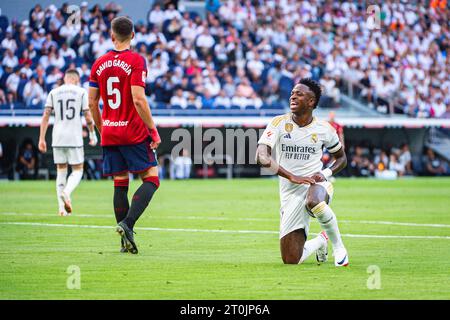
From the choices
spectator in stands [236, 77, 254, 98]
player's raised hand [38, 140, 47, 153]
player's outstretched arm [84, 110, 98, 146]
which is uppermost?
player's outstretched arm [84, 110, 98, 146]

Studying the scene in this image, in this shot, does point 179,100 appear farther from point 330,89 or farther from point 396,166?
point 396,166

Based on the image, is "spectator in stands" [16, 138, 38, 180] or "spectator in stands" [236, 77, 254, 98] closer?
"spectator in stands" [16, 138, 38, 180]

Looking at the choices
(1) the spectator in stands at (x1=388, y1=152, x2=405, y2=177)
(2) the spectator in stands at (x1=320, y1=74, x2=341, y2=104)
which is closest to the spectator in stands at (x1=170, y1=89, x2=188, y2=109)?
(2) the spectator in stands at (x1=320, y1=74, x2=341, y2=104)

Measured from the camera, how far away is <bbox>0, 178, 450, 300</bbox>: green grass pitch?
8328 millimetres

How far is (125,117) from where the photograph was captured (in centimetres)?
1123

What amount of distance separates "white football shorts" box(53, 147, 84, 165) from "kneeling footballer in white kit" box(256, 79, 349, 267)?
7.43m

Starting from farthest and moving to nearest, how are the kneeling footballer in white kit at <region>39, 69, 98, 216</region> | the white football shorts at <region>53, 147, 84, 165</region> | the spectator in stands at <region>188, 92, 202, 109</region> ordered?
the spectator in stands at <region>188, 92, 202, 109</region>
the white football shorts at <region>53, 147, 84, 165</region>
the kneeling footballer in white kit at <region>39, 69, 98, 216</region>

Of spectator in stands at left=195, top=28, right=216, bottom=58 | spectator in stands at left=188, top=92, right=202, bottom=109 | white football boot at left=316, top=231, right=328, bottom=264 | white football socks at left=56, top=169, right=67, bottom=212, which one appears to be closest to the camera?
white football boot at left=316, top=231, right=328, bottom=264

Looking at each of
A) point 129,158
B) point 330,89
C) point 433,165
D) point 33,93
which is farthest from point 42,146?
point 433,165

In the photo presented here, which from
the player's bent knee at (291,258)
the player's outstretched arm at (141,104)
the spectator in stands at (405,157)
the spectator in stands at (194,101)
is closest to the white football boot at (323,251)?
the player's bent knee at (291,258)

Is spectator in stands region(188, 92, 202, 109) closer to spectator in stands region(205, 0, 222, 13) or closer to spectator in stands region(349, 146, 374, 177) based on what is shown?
spectator in stands region(205, 0, 222, 13)

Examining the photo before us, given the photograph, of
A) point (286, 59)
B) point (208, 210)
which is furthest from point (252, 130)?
point (208, 210)

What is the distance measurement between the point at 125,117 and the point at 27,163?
2235cm

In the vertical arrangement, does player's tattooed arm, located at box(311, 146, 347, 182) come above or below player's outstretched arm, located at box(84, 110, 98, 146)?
above
